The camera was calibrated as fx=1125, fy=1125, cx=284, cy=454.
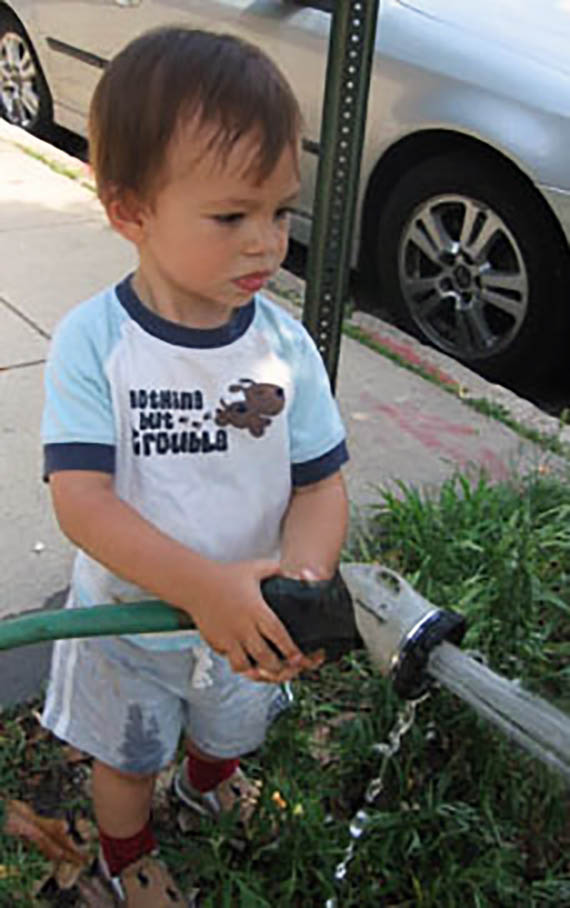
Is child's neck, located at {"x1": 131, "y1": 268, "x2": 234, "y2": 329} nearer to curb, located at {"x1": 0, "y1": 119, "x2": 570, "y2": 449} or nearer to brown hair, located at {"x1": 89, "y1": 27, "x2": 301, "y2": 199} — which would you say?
brown hair, located at {"x1": 89, "y1": 27, "x2": 301, "y2": 199}

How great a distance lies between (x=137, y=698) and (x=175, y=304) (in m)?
0.57

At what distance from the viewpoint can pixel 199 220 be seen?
51.4 inches

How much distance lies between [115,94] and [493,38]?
266cm

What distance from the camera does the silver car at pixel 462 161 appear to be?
3.54 m

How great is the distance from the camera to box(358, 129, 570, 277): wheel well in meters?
3.58

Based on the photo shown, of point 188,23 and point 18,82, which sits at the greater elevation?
point 188,23

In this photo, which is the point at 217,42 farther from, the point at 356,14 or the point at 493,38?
the point at 493,38

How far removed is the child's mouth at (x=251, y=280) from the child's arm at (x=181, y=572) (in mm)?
288

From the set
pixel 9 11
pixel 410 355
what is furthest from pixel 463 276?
pixel 9 11

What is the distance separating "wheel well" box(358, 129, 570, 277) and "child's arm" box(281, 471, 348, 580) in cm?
225

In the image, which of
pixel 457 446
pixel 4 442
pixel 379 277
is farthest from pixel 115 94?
pixel 379 277

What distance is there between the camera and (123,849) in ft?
5.89

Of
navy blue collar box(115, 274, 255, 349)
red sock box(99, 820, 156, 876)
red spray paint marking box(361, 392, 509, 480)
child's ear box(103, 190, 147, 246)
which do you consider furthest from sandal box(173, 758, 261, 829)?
red spray paint marking box(361, 392, 509, 480)

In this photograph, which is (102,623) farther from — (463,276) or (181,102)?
(463,276)
